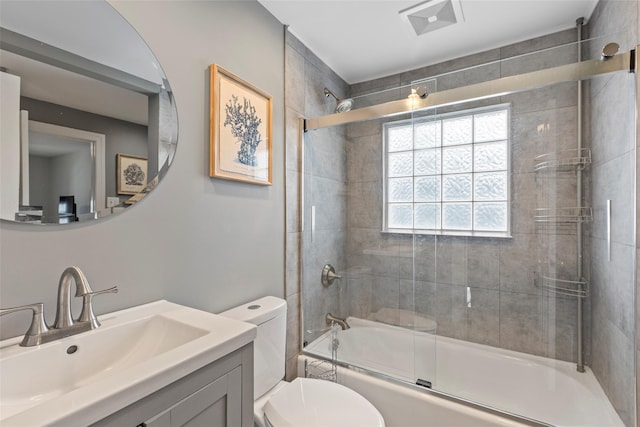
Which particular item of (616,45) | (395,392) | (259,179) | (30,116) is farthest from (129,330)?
(616,45)

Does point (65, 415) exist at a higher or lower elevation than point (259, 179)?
lower

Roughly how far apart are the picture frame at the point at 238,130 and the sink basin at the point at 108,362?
2.21ft

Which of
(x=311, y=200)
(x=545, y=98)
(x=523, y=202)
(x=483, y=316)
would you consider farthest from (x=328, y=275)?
(x=545, y=98)

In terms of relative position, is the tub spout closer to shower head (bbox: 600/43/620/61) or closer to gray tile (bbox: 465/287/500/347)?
gray tile (bbox: 465/287/500/347)

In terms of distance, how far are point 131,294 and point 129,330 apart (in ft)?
0.51

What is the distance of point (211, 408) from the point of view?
0.76 meters

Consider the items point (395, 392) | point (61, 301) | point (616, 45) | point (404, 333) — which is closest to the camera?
point (61, 301)

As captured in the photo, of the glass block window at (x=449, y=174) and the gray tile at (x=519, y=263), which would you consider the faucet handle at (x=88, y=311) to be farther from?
the gray tile at (x=519, y=263)

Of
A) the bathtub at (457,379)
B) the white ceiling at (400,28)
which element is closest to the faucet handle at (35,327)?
the bathtub at (457,379)

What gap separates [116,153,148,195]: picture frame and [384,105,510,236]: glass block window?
1417 millimetres

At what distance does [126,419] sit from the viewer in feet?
1.91

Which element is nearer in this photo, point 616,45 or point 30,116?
point 30,116

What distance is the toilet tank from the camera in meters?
1.36

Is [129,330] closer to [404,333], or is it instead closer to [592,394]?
[404,333]
